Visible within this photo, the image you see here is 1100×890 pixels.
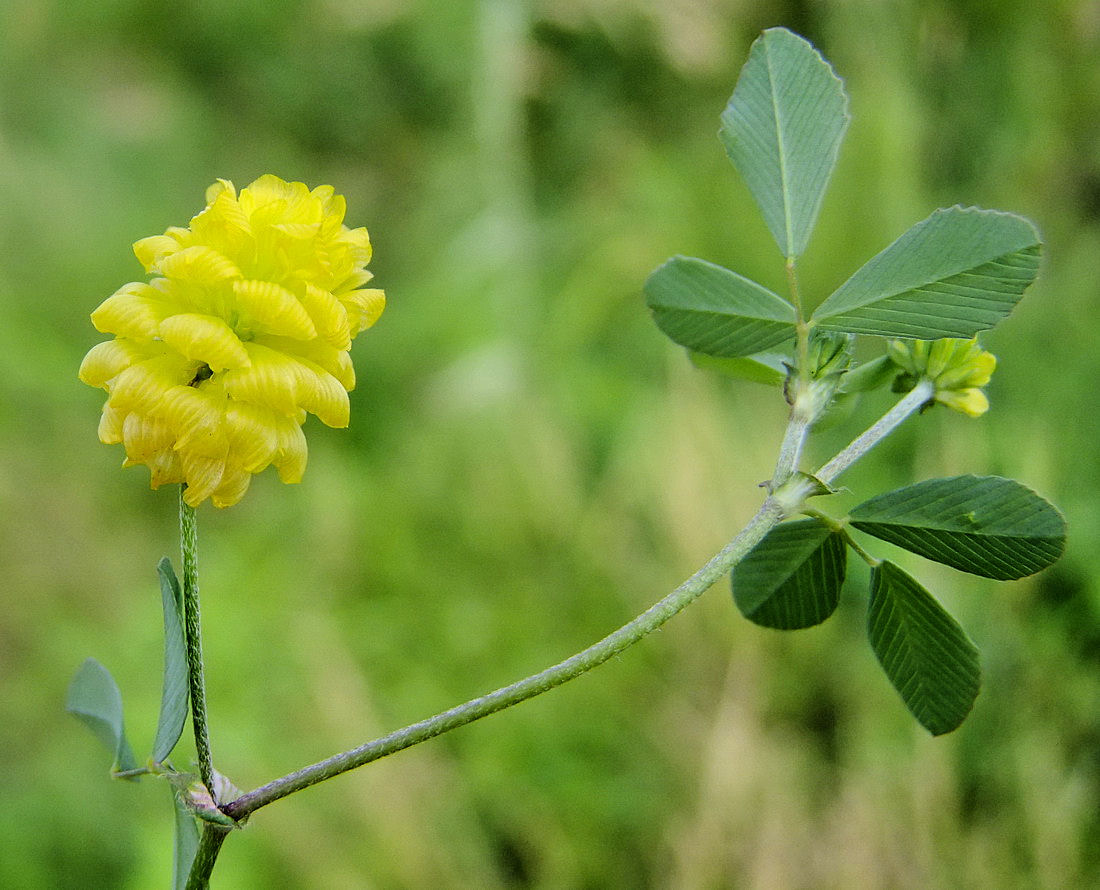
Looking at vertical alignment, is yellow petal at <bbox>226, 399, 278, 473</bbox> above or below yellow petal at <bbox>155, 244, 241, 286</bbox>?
below

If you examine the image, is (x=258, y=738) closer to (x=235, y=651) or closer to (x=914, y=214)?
(x=235, y=651)

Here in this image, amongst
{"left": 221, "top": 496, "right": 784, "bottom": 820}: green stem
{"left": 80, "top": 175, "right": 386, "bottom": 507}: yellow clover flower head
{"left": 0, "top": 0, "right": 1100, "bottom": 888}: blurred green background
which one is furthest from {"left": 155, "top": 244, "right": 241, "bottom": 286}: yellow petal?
{"left": 0, "top": 0, "right": 1100, "bottom": 888}: blurred green background

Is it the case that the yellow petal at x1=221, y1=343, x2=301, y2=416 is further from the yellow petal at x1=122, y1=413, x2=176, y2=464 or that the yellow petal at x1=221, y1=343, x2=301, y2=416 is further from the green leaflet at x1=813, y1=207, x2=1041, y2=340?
the green leaflet at x1=813, y1=207, x2=1041, y2=340

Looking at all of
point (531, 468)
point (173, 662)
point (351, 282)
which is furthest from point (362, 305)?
point (531, 468)

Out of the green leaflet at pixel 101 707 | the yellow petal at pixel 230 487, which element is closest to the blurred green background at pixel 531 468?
the green leaflet at pixel 101 707

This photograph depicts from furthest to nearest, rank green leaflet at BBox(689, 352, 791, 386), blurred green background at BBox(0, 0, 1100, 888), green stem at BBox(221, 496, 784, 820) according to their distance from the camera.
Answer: blurred green background at BBox(0, 0, 1100, 888), green leaflet at BBox(689, 352, 791, 386), green stem at BBox(221, 496, 784, 820)

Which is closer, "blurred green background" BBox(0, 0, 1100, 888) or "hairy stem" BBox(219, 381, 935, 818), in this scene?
"hairy stem" BBox(219, 381, 935, 818)
